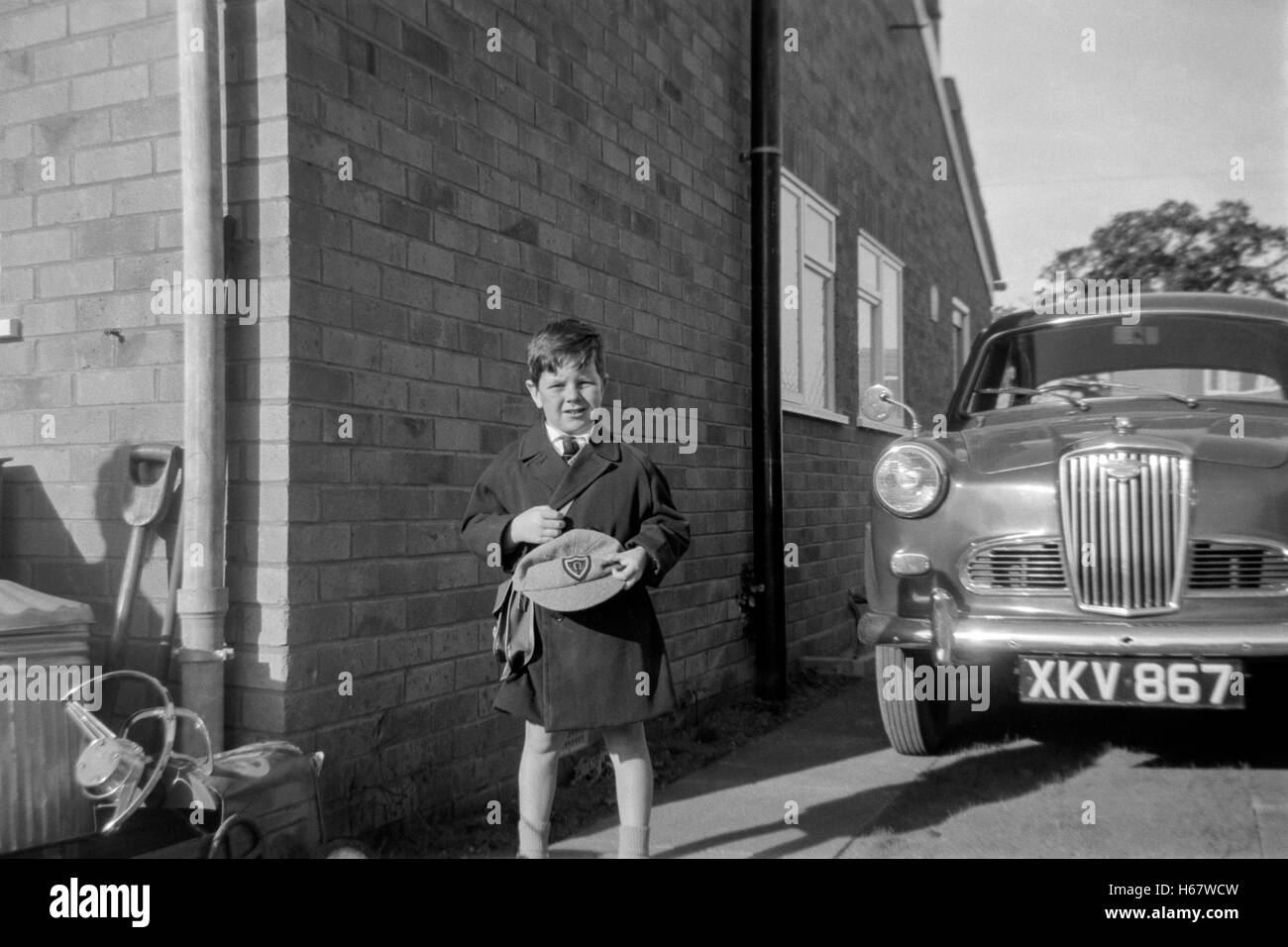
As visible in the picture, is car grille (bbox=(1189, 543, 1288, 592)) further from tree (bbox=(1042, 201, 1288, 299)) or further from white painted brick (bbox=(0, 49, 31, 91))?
tree (bbox=(1042, 201, 1288, 299))

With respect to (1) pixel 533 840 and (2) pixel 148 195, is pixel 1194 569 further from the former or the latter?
(2) pixel 148 195

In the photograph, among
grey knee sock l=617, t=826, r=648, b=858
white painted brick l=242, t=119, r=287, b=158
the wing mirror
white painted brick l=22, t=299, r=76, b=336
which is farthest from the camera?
the wing mirror

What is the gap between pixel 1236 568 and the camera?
367cm

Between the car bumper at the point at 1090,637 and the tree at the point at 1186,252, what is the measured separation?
12.8 meters

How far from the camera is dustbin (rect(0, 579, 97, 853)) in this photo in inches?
106

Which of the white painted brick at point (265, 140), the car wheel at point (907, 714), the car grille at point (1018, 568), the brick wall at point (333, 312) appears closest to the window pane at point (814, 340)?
the brick wall at point (333, 312)

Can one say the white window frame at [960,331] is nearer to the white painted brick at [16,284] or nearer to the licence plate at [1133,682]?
the licence plate at [1133,682]

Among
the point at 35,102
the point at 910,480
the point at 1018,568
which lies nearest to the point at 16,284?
the point at 35,102

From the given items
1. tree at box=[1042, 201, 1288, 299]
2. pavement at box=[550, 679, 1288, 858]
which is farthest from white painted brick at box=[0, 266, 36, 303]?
tree at box=[1042, 201, 1288, 299]

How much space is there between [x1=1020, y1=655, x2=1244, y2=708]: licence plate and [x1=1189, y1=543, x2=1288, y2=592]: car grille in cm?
26

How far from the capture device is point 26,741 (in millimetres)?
2717

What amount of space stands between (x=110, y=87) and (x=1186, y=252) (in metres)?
20.8

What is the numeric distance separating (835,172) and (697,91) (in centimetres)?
260
